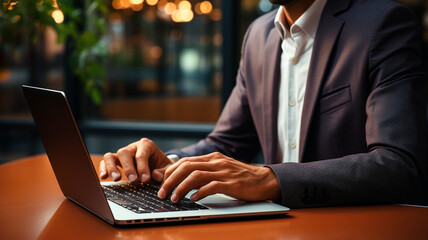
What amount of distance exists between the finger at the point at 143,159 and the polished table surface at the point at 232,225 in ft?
0.58

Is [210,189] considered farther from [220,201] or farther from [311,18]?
[311,18]

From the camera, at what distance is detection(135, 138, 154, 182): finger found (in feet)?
3.84

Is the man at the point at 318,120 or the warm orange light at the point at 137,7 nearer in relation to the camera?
the man at the point at 318,120

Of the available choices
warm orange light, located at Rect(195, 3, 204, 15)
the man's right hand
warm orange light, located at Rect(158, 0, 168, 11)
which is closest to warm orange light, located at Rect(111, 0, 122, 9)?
warm orange light, located at Rect(158, 0, 168, 11)

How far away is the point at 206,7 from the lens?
3.56 meters

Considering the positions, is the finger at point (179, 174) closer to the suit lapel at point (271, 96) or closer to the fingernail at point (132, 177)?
the fingernail at point (132, 177)

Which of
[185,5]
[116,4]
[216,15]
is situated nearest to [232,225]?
[216,15]

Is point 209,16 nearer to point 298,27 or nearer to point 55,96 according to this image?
point 298,27

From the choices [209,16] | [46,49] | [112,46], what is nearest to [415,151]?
[209,16]

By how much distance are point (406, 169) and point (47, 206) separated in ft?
2.63

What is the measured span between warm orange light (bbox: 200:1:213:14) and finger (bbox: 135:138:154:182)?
241cm

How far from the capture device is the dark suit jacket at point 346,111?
42.7 inches

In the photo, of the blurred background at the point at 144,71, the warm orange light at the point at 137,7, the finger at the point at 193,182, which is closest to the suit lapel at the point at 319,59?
the finger at the point at 193,182

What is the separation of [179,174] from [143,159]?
9.0 inches
